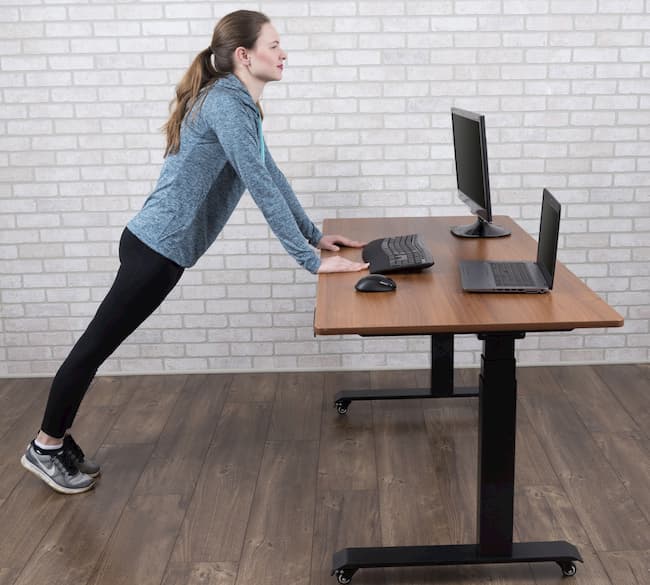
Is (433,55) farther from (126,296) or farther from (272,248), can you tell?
(126,296)

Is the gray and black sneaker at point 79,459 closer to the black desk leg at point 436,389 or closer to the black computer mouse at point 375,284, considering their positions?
the black desk leg at point 436,389

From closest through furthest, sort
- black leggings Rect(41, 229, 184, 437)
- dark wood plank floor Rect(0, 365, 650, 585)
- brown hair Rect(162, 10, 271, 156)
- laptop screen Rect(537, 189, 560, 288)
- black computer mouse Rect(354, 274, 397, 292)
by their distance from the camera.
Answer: laptop screen Rect(537, 189, 560, 288) < black computer mouse Rect(354, 274, 397, 292) < dark wood plank floor Rect(0, 365, 650, 585) < brown hair Rect(162, 10, 271, 156) < black leggings Rect(41, 229, 184, 437)

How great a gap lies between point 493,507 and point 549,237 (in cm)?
76

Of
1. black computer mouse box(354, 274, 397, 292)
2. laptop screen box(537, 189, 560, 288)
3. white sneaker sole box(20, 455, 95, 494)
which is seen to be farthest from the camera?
white sneaker sole box(20, 455, 95, 494)

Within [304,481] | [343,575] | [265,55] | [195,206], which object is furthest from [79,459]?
[265,55]

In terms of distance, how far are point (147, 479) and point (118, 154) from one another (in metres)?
1.53

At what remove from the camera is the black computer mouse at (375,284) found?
252 centimetres

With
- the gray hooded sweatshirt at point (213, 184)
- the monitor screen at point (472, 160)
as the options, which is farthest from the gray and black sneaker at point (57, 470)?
the monitor screen at point (472, 160)

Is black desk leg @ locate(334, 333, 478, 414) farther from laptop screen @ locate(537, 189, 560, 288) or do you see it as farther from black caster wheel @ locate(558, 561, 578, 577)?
black caster wheel @ locate(558, 561, 578, 577)

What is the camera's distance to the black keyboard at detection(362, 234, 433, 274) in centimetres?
272

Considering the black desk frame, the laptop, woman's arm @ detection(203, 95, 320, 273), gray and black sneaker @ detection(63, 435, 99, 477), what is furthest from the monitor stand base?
gray and black sneaker @ detection(63, 435, 99, 477)

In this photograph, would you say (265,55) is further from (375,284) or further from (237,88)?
(375,284)

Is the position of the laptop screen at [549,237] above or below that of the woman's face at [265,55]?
below

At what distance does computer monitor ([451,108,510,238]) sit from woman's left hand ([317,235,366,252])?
0.38 metres
